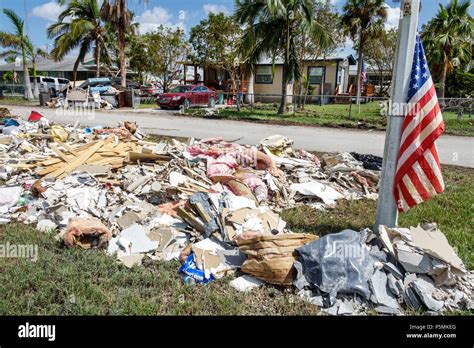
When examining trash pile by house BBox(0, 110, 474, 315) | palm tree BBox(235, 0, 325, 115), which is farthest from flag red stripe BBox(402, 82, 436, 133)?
palm tree BBox(235, 0, 325, 115)

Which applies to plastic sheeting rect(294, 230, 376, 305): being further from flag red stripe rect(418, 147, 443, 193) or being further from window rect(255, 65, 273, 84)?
window rect(255, 65, 273, 84)

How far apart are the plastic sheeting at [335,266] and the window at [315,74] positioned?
110ft

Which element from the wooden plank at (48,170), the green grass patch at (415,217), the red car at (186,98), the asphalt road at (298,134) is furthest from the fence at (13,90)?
the green grass patch at (415,217)

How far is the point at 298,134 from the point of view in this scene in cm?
1404

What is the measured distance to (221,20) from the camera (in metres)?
29.4

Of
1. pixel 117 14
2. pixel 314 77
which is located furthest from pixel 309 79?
pixel 117 14

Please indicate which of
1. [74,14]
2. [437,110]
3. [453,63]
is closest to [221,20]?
[74,14]

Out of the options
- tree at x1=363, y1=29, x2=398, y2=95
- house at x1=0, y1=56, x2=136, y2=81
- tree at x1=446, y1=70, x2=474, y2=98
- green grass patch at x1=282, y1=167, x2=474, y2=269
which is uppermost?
tree at x1=363, y1=29, x2=398, y2=95

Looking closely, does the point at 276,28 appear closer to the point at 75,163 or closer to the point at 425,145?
the point at 75,163

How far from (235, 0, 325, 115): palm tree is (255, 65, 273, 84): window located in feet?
50.8

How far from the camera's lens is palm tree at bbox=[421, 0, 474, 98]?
24656 mm

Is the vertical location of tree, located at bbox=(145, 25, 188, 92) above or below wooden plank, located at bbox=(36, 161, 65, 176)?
above
